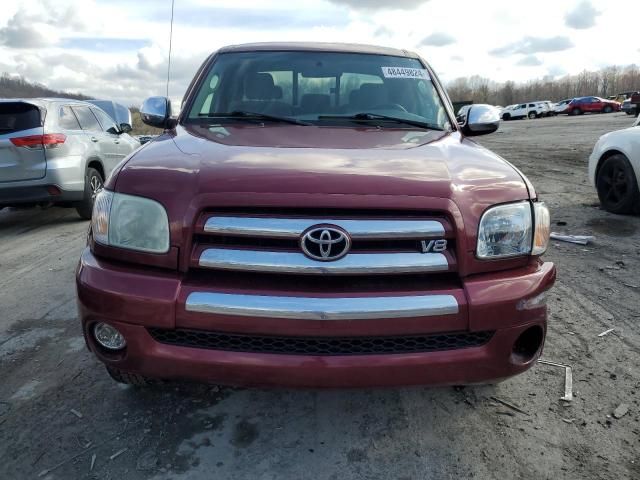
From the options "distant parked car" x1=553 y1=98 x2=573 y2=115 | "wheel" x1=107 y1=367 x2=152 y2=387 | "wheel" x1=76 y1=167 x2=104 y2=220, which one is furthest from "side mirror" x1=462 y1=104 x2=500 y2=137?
"distant parked car" x1=553 y1=98 x2=573 y2=115

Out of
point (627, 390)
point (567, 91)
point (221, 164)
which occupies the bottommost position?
point (627, 390)

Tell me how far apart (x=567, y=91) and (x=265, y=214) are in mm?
123155

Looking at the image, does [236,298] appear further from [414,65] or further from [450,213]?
[414,65]

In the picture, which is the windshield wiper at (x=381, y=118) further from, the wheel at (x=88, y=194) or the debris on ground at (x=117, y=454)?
the wheel at (x=88, y=194)

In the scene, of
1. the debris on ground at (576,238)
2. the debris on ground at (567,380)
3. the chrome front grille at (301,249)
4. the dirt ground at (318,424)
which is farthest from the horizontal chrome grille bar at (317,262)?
the debris on ground at (576,238)

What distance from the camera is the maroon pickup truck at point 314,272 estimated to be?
2055mm

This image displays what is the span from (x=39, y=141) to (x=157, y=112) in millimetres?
3757

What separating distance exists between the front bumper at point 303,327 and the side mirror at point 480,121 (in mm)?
1800

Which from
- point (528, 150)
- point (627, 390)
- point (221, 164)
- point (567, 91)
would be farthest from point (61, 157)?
point (567, 91)

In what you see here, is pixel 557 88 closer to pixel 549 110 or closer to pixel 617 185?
pixel 549 110

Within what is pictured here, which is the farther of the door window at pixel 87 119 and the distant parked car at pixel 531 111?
the distant parked car at pixel 531 111

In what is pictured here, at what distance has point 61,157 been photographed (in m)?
7.00

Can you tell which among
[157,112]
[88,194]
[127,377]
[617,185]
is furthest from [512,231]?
[88,194]

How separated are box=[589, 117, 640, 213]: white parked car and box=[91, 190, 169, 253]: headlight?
6.12 m
